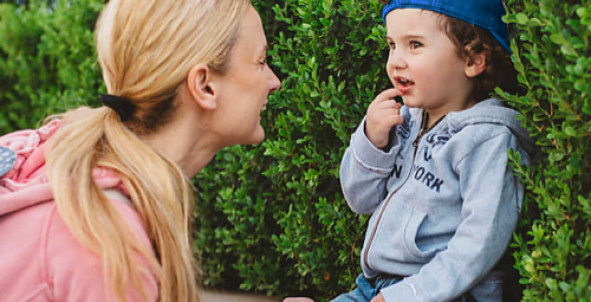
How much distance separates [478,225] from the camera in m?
2.12

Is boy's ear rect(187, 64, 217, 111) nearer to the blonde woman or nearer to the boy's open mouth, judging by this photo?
the blonde woman

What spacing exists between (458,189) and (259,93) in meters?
0.93

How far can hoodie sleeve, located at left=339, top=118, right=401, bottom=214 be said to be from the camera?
2609 millimetres

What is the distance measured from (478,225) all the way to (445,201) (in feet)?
0.78

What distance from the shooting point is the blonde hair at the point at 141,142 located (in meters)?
1.94

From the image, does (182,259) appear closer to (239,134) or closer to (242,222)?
(239,134)

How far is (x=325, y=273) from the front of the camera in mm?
3521

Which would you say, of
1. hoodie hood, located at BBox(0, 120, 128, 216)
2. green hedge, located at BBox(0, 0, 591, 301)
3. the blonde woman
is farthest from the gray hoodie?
hoodie hood, located at BBox(0, 120, 128, 216)

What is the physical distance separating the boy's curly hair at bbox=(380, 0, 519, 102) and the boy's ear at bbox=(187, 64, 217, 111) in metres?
0.98

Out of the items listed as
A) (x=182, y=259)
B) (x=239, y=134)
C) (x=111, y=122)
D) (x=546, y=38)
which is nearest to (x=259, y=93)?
(x=239, y=134)

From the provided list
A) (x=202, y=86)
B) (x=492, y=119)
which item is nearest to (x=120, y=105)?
(x=202, y=86)

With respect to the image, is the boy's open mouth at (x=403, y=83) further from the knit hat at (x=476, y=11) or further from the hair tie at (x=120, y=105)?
the hair tie at (x=120, y=105)

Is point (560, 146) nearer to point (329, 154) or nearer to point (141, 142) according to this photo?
point (141, 142)

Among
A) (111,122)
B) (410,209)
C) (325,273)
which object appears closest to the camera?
(111,122)
